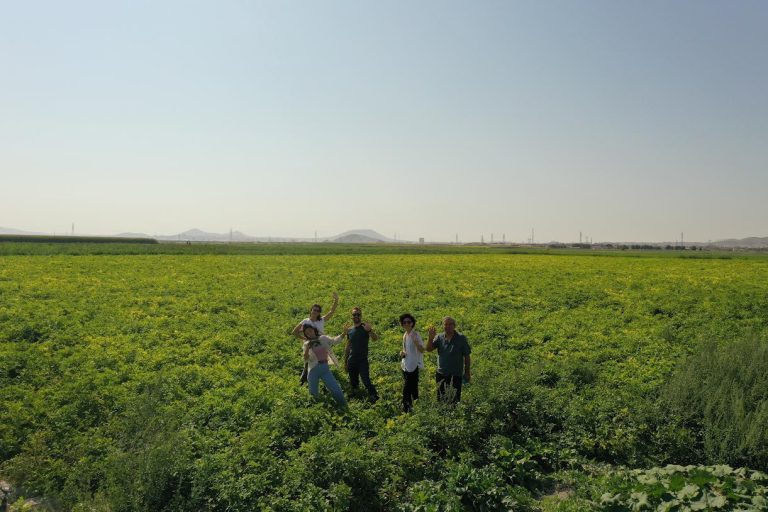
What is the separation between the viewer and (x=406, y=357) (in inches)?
419

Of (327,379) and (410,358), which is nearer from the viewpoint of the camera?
(410,358)

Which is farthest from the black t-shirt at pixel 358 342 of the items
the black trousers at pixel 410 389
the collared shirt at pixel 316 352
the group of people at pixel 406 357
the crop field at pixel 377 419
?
the black trousers at pixel 410 389

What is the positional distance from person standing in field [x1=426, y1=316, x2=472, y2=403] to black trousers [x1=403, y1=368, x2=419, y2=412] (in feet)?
1.90

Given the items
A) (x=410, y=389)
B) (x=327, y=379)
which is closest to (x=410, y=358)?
(x=410, y=389)

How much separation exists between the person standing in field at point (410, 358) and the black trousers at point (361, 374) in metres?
0.98

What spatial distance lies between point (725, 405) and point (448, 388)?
576 centimetres

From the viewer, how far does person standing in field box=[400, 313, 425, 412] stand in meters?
10.4

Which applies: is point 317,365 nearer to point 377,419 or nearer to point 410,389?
point 377,419

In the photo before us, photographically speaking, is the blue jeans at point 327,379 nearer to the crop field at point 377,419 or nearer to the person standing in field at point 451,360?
the crop field at point 377,419

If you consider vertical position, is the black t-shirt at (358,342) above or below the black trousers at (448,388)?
above

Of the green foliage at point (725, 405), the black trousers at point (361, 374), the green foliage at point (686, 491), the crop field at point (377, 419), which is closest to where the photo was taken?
the green foliage at point (686, 491)

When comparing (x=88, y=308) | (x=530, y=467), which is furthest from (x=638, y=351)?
(x=88, y=308)

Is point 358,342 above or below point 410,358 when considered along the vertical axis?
above

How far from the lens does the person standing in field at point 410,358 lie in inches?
411
